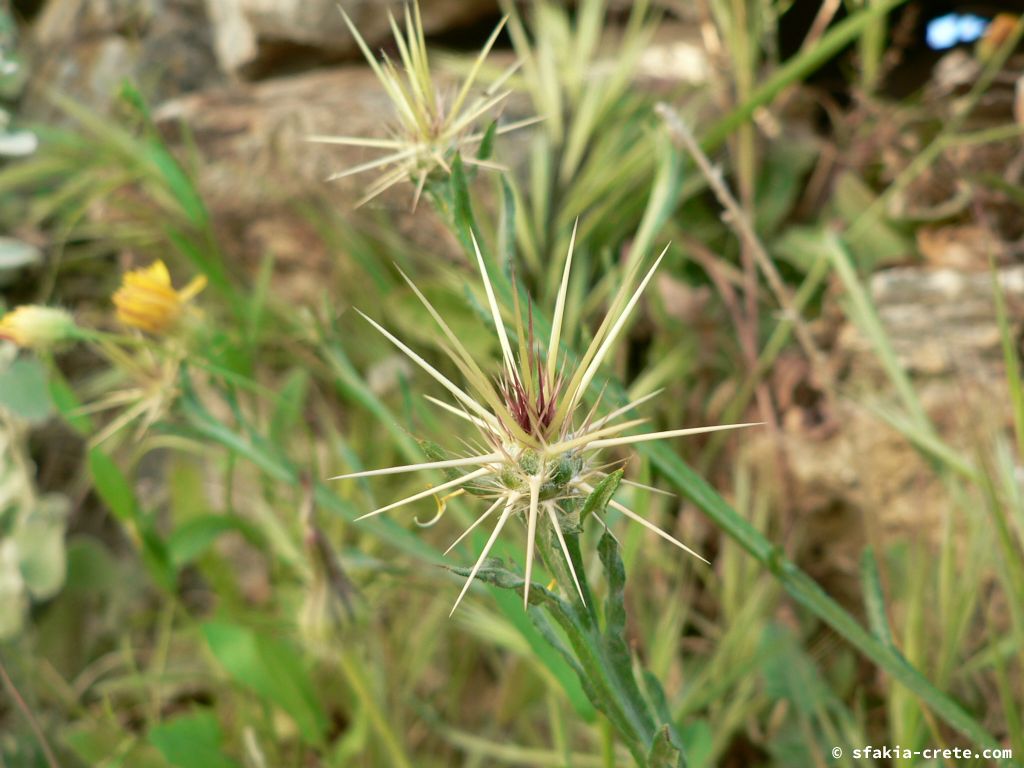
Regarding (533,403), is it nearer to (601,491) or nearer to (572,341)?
(601,491)

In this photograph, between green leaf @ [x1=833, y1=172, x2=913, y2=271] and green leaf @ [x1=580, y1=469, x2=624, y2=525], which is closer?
green leaf @ [x1=580, y1=469, x2=624, y2=525]

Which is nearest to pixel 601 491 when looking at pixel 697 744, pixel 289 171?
pixel 697 744

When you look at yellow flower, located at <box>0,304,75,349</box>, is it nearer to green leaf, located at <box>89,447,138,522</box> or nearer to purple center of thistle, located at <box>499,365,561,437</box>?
green leaf, located at <box>89,447,138,522</box>

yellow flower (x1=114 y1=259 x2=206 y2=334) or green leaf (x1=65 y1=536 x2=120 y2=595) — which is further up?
yellow flower (x1=114 y1=259 x2=206 y2=334)

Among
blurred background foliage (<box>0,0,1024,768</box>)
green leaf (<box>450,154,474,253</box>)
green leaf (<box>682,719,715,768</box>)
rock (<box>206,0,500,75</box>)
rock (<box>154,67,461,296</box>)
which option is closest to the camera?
green leaf (<box>450,154,474,253</box>)

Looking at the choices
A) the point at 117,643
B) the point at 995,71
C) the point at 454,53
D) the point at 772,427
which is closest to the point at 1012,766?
Answer: the point at 772,427

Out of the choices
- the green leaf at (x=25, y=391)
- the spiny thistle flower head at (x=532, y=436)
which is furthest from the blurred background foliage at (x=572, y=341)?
the spiny thistle flower head at (x=532, y=436)

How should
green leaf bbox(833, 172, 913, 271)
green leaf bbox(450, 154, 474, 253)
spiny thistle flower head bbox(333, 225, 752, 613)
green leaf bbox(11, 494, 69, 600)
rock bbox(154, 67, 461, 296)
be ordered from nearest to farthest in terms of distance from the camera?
spiny thistle flower head bbox(333, 225, 752, 613) → green leaf bbox(450, 154, 474, 253) → green leaf bbox(11, 494, 69, 600) → green leaf bbox(833, 172, 913, 271) → rock bbox(154, 67, 461, 296)

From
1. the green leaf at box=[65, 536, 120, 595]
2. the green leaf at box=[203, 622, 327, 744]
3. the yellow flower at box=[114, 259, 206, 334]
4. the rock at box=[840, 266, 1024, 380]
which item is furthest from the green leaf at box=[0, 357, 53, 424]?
the rock at box=[840, 266, 1024, 380]
